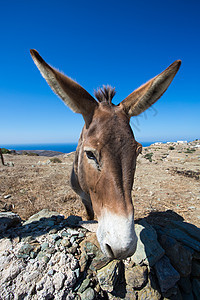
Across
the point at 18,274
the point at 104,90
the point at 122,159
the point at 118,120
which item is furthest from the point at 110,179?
the point at 18,274

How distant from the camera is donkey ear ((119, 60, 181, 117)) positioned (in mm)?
2262

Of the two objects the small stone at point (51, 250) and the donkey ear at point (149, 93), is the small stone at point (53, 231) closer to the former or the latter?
the small stone at point (51, 250)

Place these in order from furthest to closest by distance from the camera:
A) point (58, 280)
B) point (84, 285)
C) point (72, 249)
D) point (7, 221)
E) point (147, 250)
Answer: point (7, 221) < point (147, 250) < point (72, 249) < point (84, 285) < point (58, 280)

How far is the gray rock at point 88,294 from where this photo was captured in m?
2.31

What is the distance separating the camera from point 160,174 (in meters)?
9.97

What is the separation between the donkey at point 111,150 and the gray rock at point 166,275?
69.1 inches

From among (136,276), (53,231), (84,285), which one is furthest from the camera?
(53,231)

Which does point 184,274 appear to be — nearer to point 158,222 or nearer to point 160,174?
point 158,222

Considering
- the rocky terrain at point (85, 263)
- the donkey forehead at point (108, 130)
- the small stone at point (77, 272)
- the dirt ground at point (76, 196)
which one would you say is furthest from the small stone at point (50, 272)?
the dirt ground at point (76, 196)

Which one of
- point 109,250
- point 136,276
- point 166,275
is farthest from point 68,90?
point 166,275

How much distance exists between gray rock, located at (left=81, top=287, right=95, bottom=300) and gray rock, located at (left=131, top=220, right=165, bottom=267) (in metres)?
0.93

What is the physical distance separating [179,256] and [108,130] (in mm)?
3036

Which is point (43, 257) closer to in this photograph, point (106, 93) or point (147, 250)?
point (147, 250)

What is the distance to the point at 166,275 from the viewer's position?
267cm
